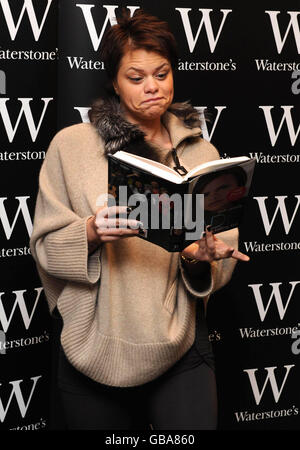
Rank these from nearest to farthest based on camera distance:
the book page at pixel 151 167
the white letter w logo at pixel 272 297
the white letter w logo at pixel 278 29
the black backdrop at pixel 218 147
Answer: the book page at pixel 151 167, the black backdrop at pixel 218 147, the white letter w logo at pixel 278 29, the white letter w logo at pixel 272 297

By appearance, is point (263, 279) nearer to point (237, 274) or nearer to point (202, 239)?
point (237, 274)

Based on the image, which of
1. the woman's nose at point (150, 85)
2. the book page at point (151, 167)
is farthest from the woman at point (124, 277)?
the book page at point (151, 167)

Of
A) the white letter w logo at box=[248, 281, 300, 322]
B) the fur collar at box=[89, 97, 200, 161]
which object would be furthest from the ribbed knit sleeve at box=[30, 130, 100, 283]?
the white letter w logo at box=[248, 281, 300, 322]

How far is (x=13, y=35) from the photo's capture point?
2082 mm

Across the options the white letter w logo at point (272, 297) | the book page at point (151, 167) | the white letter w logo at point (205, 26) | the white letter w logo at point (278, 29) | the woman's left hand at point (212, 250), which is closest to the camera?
the book page at point (151, 167)

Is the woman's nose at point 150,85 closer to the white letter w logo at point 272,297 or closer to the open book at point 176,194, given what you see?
the open book at point 176,194

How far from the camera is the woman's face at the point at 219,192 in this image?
4.79ft

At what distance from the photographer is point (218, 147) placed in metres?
2.38

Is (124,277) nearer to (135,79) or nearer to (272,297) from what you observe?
(135,79)

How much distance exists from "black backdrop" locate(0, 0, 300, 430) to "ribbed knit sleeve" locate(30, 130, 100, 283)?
546 mm

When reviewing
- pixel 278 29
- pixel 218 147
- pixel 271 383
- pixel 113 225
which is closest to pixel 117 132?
pixel 113 225

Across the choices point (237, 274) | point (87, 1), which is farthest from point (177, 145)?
point (237, 274)

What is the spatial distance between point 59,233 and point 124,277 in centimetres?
19

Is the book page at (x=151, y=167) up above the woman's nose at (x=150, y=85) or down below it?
below
